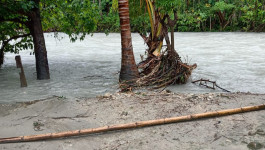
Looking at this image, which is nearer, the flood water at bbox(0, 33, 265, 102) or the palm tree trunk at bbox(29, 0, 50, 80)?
the flood water at bbox(0, 33, 265, 102)

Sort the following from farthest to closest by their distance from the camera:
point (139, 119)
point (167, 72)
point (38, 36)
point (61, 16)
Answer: point (61, 16), point (38, 36), point (167, 72), point (139, 119)

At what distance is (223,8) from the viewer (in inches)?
917

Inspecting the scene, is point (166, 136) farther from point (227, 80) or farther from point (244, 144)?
point (227, 80)

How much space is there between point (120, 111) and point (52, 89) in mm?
3321

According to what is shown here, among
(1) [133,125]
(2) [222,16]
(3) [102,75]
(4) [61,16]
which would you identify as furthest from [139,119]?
(2) [222,16]

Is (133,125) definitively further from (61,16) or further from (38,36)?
(61,16)

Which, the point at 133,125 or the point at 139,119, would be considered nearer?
the point at 133,125

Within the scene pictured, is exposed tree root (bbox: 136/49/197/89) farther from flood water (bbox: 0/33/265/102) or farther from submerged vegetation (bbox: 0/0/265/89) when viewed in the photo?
flood water (bbox: 0/33/265/102)

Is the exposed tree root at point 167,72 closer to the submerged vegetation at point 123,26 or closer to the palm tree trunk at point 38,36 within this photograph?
the submerged vegetation at point 123,26

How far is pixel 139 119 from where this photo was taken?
5023mm

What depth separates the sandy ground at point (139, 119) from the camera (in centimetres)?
422

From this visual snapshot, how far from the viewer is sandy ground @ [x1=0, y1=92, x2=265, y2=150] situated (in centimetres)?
422

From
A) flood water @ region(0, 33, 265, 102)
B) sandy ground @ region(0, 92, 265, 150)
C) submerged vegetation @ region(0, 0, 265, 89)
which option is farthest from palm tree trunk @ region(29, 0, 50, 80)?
sandy ground @ region(0, 92, 265, 150)

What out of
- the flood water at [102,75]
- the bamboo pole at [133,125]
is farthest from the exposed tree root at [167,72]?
the bamboo pole at [133,125]
